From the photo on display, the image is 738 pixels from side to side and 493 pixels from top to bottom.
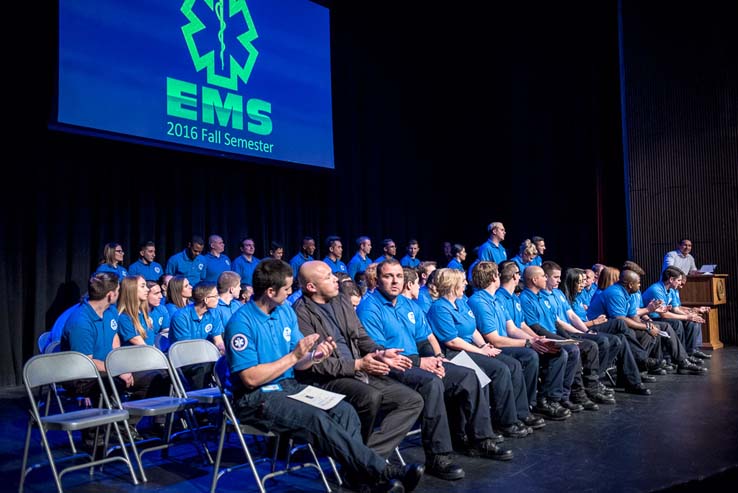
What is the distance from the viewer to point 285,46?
9156 millimetres

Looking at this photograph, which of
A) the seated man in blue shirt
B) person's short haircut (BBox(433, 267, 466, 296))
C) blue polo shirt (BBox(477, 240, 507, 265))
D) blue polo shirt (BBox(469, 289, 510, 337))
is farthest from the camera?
blue polo shirt (BBox(477, 240, 507, 265))

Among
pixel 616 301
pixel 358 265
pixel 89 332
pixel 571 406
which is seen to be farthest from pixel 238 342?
pixel 358 265

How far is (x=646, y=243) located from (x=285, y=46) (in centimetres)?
680

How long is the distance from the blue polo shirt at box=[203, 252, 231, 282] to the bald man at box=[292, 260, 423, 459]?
194 inches

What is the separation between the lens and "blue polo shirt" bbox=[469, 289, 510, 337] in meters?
4.85

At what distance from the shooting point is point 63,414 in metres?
3.55

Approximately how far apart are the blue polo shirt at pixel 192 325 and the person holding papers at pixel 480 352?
183 cm

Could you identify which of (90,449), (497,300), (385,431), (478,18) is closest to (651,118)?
(478,18)

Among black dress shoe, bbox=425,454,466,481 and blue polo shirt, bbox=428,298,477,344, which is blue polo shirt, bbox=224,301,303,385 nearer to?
black dress shoe, bbox=425,454,466,481

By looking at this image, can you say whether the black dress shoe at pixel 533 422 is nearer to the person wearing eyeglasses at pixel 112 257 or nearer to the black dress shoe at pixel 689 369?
the black dress shoe at pixel 689 369

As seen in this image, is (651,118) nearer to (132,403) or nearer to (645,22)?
(645,22)

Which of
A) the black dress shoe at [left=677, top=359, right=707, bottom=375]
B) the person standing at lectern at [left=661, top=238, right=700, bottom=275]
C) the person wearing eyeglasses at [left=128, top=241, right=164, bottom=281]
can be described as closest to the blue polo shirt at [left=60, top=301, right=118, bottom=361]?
the person wearing eyeglasses at [left=128, top=241, right=164, bottom=281]

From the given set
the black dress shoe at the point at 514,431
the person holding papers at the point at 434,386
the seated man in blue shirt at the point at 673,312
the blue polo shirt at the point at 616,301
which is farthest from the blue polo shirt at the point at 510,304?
the seated man in blue shirt at the point at 673,312

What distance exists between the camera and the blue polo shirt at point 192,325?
4969 millimetres
